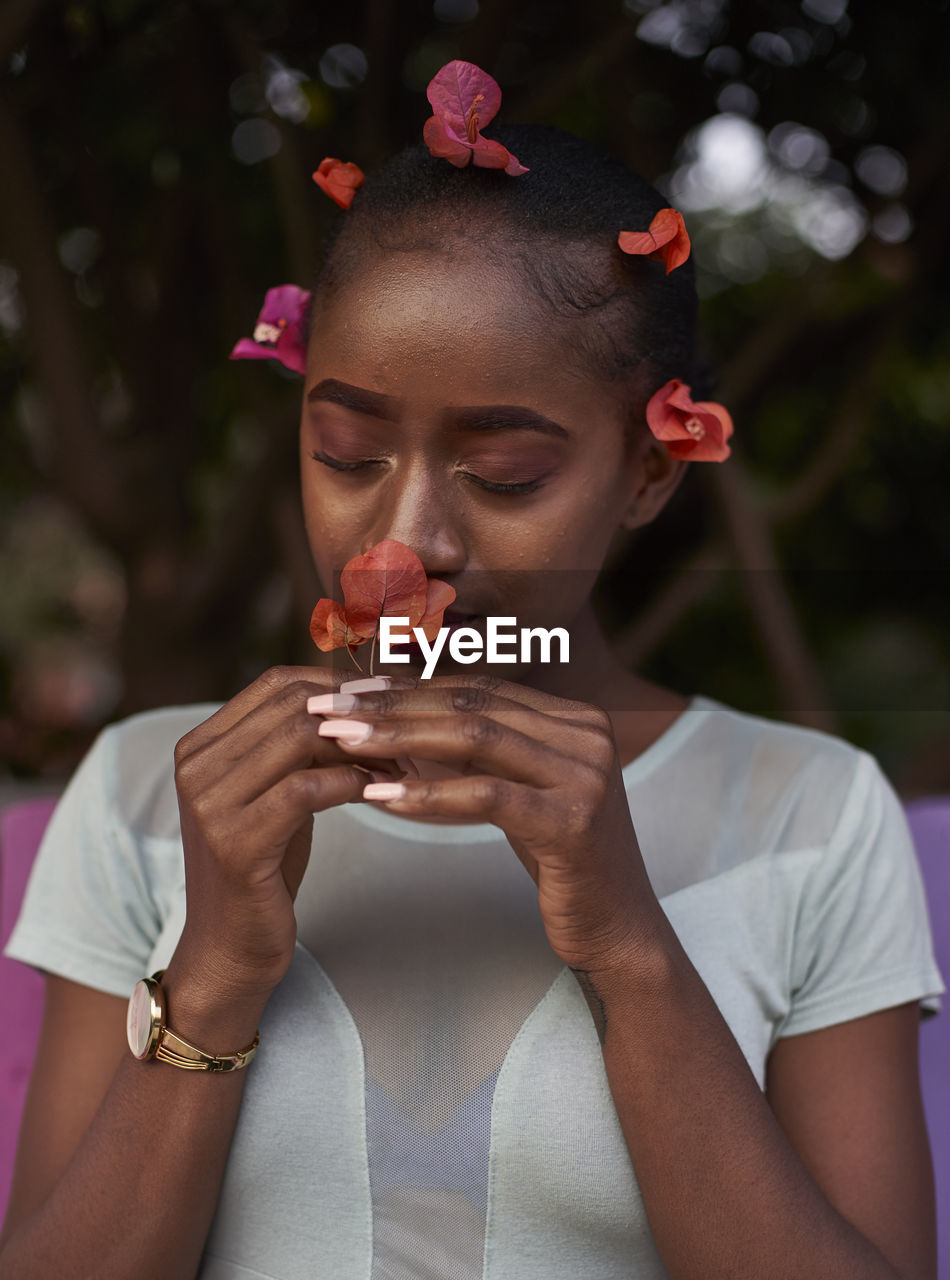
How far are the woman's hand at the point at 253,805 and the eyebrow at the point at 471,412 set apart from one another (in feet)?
0.99

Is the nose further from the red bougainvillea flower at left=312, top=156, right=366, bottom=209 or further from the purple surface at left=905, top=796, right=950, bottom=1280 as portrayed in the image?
the purple surface at left=905, top=796, right=950, bottom=1280

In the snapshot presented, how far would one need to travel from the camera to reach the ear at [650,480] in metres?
1.46

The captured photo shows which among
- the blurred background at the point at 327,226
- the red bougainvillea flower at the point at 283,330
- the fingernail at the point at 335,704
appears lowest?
the fingernail at the point at 335,704

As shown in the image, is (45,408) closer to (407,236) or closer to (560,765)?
(407,236)

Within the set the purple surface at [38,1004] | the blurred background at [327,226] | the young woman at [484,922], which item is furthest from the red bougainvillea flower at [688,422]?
the blurred background at [327,226]

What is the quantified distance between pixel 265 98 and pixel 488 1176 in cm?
255

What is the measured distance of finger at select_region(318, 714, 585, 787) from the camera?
3.40ft

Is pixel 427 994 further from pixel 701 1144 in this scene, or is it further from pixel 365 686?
pixel 365 686

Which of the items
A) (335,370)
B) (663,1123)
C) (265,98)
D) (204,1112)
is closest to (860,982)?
(663,1123)

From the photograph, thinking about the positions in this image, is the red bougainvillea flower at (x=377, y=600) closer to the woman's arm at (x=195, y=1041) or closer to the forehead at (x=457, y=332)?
the woman's arm at (x=195, y=1041)

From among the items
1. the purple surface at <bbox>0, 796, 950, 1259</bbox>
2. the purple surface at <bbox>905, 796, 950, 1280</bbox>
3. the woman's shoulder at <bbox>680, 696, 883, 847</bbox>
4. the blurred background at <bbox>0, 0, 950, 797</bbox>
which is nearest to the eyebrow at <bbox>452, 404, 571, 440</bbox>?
the woman's shoulder at <bbox>680, 696, 883, 847</bbox>

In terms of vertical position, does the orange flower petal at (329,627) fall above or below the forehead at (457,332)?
below

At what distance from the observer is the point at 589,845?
1.10m

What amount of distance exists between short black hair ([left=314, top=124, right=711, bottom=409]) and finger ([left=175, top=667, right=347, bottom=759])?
0.47m
